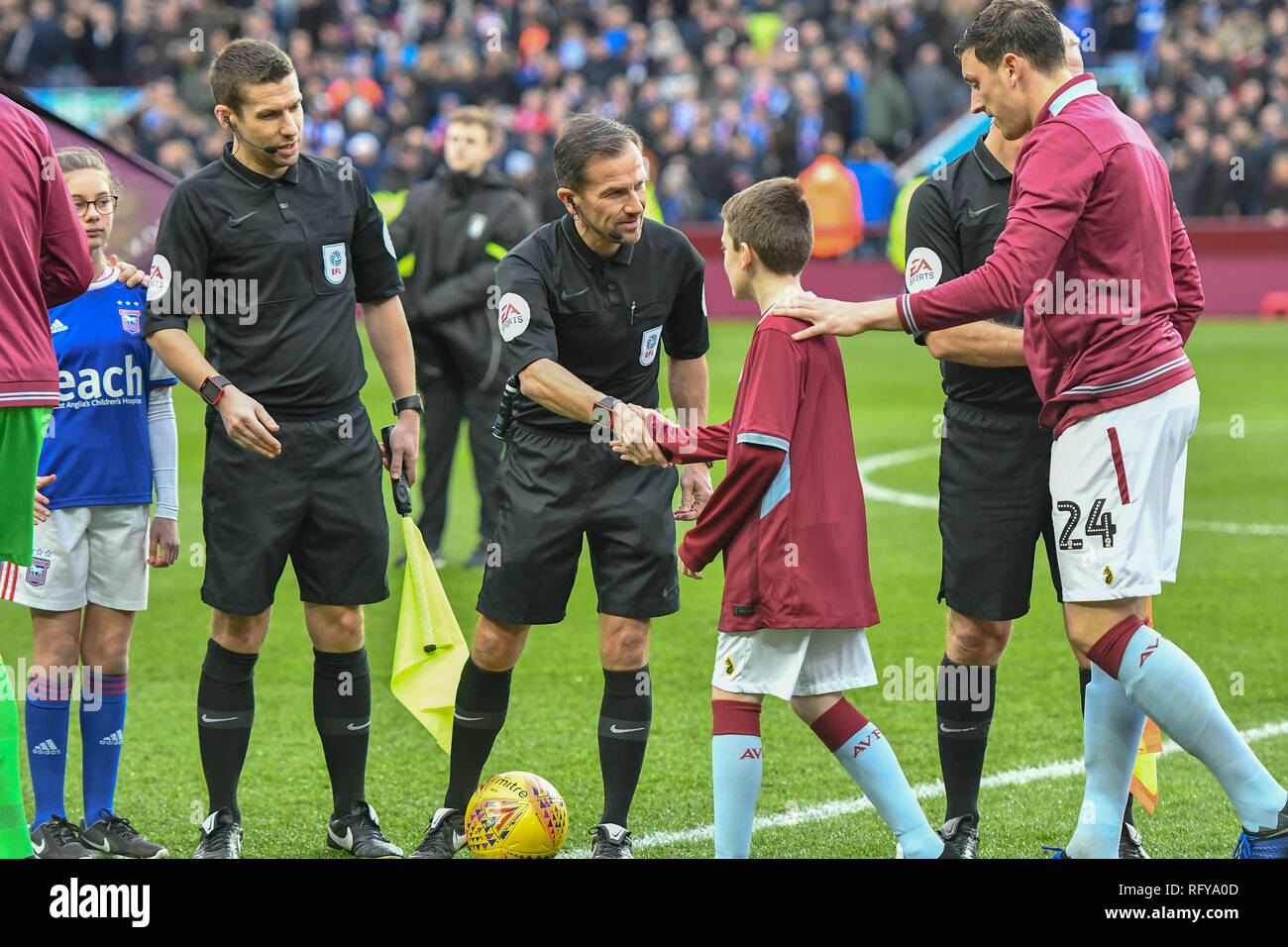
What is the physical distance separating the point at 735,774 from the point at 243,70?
7.83ft

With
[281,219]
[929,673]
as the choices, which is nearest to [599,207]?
[281,219]

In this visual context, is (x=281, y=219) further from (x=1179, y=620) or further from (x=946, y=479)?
(x=1179, y=620)

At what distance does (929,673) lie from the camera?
688cm

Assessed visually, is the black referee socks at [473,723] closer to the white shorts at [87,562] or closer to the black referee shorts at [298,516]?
the black referee shorts at [298,516]

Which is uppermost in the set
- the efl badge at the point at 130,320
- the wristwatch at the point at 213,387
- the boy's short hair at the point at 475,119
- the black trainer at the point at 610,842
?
the boy's short hair at the point at 475,119

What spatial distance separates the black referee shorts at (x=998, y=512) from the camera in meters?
4.63

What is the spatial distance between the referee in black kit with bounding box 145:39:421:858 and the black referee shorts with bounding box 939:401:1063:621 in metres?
1.72

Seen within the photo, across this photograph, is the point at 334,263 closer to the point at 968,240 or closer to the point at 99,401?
the point at 99,401

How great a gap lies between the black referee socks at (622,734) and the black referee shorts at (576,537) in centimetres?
21

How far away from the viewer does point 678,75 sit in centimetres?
2588

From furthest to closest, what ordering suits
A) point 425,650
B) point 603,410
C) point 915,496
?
1. point 915,496
2. point 425,650
3. point 603,410

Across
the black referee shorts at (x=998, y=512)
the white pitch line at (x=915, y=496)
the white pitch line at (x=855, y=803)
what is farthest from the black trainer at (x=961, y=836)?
the white pitch line at (x=915, y=496)

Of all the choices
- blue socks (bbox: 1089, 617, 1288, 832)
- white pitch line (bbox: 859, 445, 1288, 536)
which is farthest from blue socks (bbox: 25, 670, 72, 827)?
white pitch line (bbox: 859, 445, 1288, 536)

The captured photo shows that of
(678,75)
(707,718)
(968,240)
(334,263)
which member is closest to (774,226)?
(968,240)
